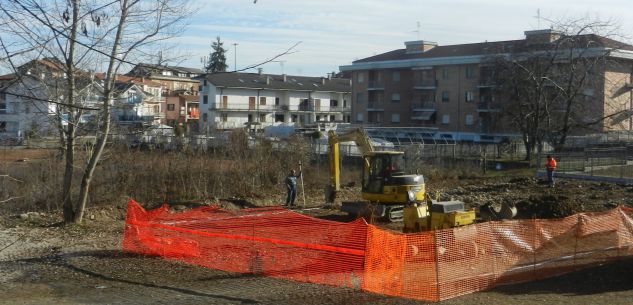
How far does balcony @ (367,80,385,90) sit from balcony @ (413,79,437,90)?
14.3 feet

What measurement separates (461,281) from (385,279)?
4.65 feet

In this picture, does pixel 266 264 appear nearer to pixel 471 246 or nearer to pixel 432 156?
pixel 471 246

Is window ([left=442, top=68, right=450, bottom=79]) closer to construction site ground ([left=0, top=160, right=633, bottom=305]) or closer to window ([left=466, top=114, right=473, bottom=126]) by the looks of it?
window ([left=466, top=114, right=473, bottom=126])

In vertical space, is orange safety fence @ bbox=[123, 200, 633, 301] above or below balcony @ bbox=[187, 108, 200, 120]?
below

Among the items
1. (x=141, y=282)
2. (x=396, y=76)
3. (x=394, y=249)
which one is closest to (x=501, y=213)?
(x=394, y=249)

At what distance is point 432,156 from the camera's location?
144 feet

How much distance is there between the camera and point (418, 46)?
79312mm

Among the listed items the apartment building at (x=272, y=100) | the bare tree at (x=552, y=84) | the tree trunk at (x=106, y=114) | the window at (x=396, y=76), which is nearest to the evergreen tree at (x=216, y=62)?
the tree trunk at (x=106, y=114)

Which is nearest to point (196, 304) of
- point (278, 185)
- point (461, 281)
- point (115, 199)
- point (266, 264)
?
point (266, 264)

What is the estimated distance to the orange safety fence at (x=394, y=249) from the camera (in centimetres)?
1270

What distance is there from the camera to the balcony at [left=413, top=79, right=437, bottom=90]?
74688 millimetres

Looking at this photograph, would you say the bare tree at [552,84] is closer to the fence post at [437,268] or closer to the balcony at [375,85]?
the balcony at [375,85]

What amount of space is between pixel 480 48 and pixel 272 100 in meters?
26.8

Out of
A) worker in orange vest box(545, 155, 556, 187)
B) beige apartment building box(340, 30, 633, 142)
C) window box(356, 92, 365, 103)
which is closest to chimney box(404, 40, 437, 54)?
beige apartment building box(340, 30, 633, 142)
